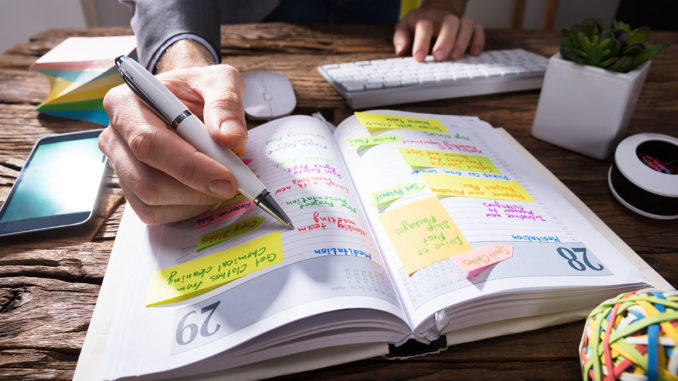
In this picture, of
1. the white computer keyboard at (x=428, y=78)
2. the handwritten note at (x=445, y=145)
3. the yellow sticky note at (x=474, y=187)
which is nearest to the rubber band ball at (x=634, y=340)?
the yellow sticky note at (x=474, y=187)

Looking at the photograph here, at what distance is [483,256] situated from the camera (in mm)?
366

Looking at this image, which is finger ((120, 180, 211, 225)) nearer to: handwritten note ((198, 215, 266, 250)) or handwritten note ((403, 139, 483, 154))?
handwritten note ((198, 215, 266, 250))

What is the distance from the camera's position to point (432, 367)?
1.08 feet

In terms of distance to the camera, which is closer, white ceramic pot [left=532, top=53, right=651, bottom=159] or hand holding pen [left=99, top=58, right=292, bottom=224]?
A: hand holding pen [left=99, top=58, right=292, bottom=224]

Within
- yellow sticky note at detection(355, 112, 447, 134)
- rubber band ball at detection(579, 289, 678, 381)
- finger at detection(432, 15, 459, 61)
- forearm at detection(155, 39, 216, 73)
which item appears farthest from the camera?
finger at detection(432, 15, 459, 61)

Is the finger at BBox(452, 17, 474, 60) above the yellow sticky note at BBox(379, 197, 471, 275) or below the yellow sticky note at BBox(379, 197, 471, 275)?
above

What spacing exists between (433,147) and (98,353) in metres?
0.44

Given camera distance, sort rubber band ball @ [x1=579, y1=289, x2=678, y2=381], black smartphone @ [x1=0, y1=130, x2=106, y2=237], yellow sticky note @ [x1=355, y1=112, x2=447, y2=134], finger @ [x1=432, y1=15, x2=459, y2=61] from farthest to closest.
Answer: finger @ [x1=432, y1=15, x2=459, y2=61] < yellow sticky note @ [x1=355, y1=112, x2=447, y2=134] < black smartphone @ [x1=0, y1=130, x2=106, y2=237] < rubber band ball @ [x1=579, y1=289, x2=678, y2=381]

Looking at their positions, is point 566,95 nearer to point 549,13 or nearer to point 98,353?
point 98,353

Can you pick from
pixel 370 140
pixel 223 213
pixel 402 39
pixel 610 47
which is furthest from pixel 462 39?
pixel 223 213

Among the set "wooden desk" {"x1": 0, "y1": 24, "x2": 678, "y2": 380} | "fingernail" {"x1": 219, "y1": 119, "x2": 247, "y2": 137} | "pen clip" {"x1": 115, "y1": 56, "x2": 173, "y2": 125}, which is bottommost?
"wooden desk" {"x1": 0, "y1": 24, "x2": 678, "y2": 380}

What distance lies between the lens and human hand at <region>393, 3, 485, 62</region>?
33.4 inches

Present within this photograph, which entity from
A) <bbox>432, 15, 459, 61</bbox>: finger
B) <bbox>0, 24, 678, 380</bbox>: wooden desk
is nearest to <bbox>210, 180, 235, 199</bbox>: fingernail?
<bbox>0, 24, 678, 380</bbox>: wooden desk

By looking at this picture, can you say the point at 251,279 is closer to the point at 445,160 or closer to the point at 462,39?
the point at 445,160
